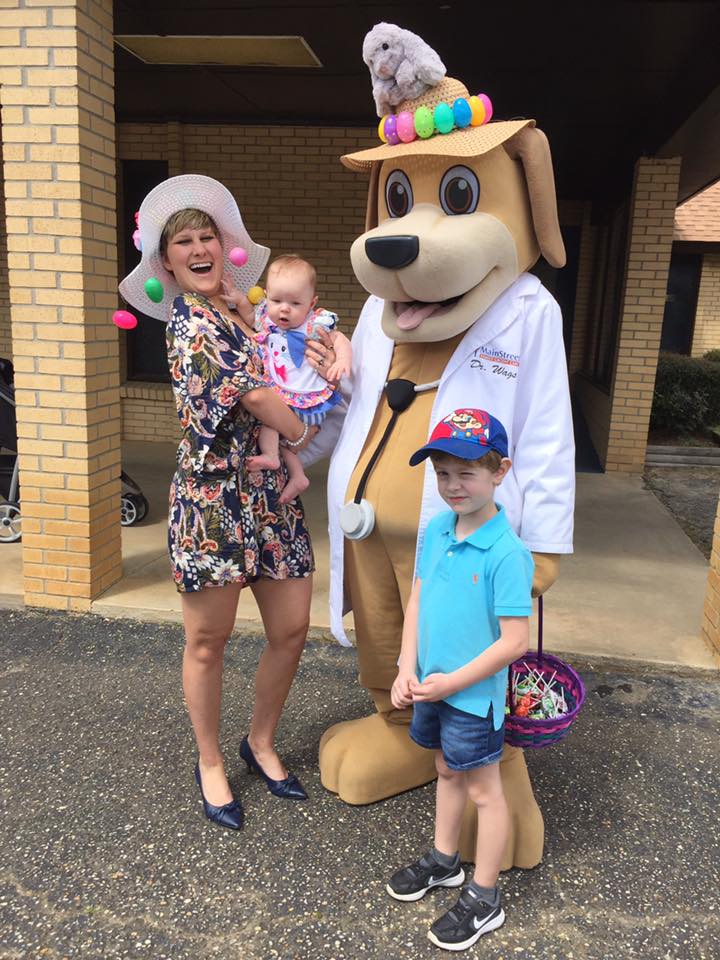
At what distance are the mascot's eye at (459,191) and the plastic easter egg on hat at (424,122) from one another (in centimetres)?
13

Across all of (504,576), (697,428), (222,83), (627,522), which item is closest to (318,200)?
(222,83)

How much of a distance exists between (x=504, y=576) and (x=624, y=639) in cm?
238

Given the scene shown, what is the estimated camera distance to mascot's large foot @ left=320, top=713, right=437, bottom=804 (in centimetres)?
266

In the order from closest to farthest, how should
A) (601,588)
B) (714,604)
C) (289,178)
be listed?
(714,604) → (601,588) → (289,178)

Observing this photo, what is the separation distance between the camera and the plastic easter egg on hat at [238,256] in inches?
94.5

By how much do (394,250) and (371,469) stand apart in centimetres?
67

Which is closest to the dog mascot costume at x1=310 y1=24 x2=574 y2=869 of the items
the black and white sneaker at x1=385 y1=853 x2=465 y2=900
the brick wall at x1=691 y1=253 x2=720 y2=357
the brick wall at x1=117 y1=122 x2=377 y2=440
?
the black and white sneaker at x1=385 y1=853 x2=465 y2=900

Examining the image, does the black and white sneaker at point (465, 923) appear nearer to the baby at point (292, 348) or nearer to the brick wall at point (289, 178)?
the baby at point (292, 348)

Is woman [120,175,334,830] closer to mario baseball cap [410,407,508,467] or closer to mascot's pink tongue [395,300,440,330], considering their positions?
mascot's pink tongue [395,300,440,330]

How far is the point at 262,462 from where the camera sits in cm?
235

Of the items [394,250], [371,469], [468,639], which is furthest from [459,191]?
[468,639]

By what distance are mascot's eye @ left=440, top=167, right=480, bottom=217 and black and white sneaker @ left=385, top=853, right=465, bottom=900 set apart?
190 centimetres

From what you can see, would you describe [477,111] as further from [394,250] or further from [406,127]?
[394,250]

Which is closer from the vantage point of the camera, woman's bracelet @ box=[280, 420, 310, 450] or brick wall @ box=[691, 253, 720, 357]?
woman's bracelet @ box=[280, 420, 310, 450]
